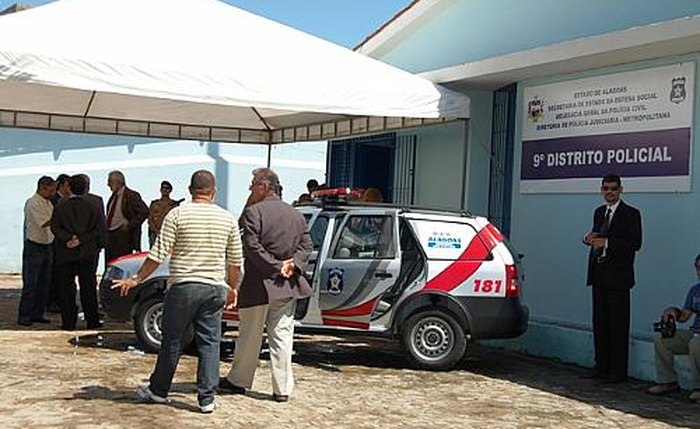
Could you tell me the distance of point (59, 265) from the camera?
36.3 feet

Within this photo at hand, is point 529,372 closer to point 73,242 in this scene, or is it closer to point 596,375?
point 596,375

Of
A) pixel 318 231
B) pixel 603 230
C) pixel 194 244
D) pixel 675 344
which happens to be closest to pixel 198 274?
pixel 194 244

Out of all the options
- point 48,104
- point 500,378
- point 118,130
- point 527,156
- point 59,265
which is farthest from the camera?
point 118,130

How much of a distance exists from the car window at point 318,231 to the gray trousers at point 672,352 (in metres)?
3.50

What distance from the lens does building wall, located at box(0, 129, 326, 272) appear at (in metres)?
20.0

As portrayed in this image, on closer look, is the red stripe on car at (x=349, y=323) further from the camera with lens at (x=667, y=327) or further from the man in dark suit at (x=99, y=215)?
the man in dark suit at (x=99, y=215)

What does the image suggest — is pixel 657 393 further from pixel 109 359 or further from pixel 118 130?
pixel 118 130

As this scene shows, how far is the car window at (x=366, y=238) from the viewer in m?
9.62

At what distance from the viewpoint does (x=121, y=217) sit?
42.3ft

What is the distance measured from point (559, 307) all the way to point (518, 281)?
6.08 ft

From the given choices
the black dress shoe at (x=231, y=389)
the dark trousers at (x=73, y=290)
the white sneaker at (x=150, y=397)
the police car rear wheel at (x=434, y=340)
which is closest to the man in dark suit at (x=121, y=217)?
the dark trousers at (x=73, y=290)

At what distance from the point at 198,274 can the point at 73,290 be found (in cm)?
487

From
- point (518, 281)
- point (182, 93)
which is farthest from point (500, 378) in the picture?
point (182, 93)

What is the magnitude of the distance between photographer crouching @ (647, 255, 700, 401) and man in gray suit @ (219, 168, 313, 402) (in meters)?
3.55
